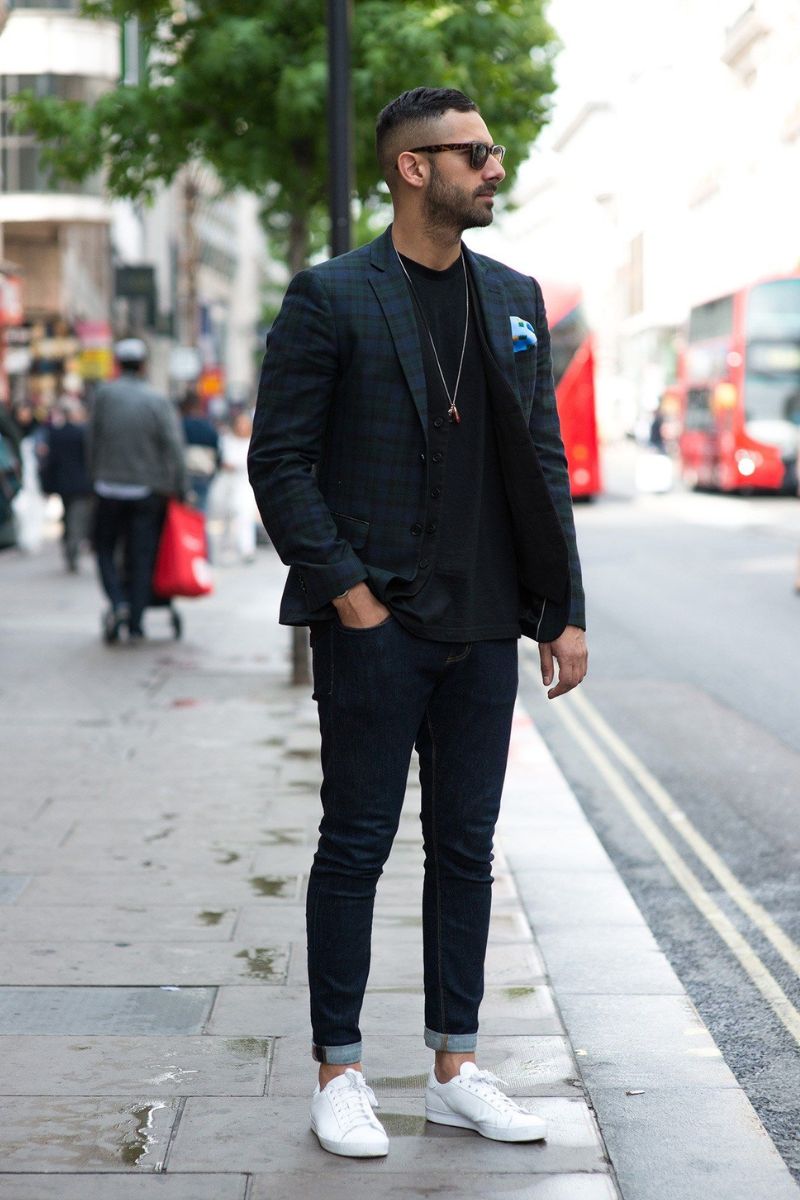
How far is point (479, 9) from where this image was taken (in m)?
15.2

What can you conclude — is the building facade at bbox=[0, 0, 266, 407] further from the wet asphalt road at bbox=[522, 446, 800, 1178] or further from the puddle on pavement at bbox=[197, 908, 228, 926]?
the puddle on pavement at bbox=[197, 908, 228, 926]

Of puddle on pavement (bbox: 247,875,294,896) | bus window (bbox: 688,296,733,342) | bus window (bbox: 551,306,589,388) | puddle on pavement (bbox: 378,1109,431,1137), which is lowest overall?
puddle on pavement (bbox: 247,875,294,896)

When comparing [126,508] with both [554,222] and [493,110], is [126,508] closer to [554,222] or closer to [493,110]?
[493,110]

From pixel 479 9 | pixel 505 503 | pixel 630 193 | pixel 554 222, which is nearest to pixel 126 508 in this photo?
pixel 479 9

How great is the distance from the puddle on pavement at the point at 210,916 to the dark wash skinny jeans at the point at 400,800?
1.52 meters

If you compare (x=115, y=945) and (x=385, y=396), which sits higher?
(x=385, y=396)

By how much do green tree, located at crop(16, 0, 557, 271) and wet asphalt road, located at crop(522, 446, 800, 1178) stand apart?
4315mm

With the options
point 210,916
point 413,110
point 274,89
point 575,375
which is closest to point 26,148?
point 575,375

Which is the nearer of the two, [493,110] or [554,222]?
[493,110]

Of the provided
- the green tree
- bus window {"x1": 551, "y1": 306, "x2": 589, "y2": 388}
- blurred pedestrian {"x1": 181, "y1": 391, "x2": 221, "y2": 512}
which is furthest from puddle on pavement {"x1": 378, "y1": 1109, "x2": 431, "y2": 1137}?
bus window {"x1": 551, "y1": 306, "x2": 589, "y2": 388}

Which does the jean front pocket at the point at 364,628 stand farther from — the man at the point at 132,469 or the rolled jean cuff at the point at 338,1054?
the man at the point at 132,469

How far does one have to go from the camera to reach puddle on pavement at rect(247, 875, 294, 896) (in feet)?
17.3

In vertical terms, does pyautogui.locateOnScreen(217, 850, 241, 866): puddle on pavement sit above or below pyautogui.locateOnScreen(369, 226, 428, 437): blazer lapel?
below

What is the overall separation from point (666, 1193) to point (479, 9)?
13.3 m
